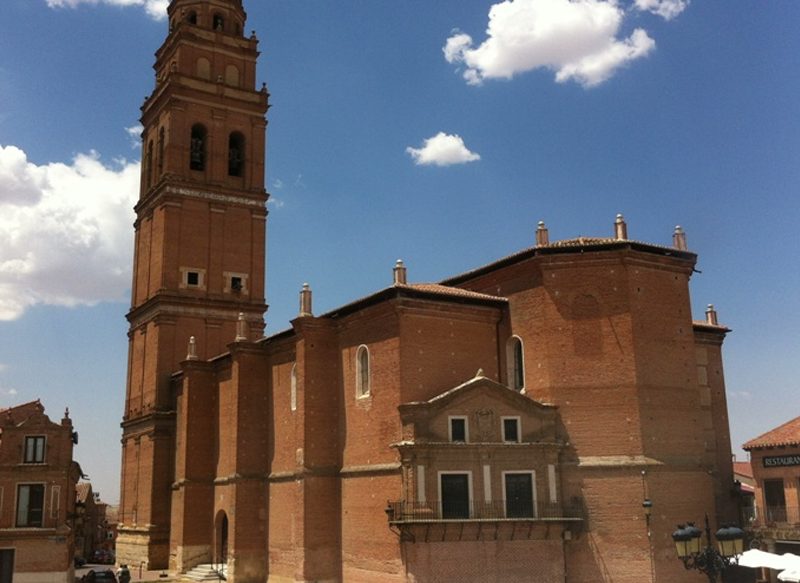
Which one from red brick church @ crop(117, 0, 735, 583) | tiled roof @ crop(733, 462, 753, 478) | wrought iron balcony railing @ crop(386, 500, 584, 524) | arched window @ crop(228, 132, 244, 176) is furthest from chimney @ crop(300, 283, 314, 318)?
tiled roof @ crop(733, 462, 753, 478)

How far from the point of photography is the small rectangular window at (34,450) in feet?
122

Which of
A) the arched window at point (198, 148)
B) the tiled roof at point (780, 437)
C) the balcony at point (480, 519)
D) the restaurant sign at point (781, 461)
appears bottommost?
the balcony at point (480, 519)

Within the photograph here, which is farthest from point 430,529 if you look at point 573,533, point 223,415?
point 223,415

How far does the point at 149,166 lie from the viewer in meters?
49.3

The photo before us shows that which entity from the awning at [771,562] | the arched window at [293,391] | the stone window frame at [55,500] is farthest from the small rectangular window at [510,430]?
the stone window frame at [55,500]

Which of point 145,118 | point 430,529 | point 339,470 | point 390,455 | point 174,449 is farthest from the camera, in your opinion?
point 145,118

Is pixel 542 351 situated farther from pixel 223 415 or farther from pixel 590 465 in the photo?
pixel 223 415

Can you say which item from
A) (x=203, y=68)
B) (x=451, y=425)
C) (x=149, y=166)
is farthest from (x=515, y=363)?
(x=149, y=166)

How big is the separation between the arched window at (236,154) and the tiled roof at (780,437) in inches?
1221

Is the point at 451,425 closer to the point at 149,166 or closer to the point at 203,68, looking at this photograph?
the point at 149,166

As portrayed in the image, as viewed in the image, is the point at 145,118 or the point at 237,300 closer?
the point at 237,300

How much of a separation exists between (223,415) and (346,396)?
34.2 ft

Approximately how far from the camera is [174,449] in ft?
141

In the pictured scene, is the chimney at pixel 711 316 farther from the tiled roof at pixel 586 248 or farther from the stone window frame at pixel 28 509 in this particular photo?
the stone window frame at pixel 28 509
